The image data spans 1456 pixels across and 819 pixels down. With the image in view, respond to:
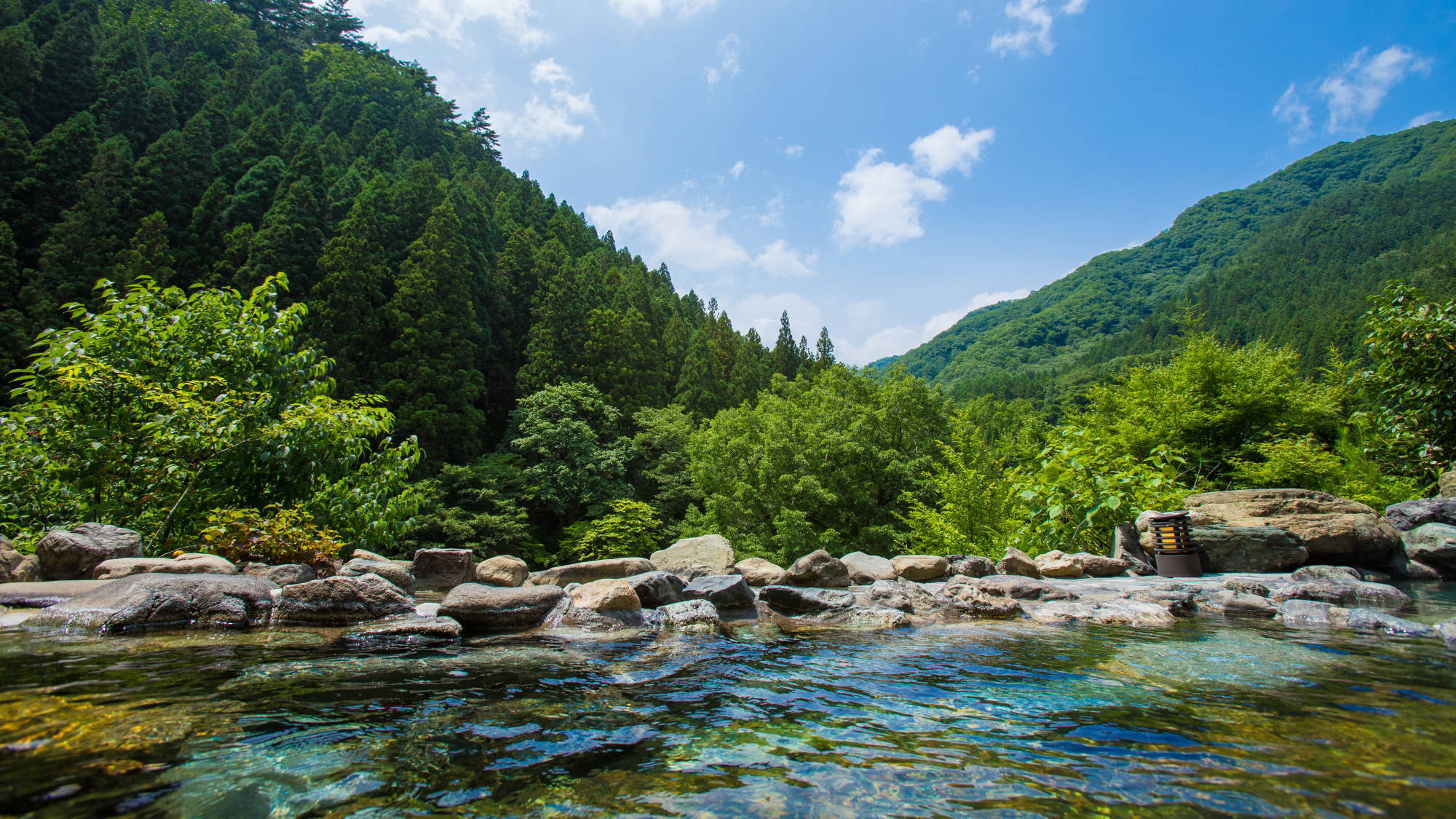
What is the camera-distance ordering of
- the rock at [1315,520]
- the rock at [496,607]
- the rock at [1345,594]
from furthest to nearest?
the rock at [1315,520]
the rock at [1345,594]
the rock at [496,607]

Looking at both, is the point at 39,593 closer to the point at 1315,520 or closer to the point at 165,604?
the point at 165,604

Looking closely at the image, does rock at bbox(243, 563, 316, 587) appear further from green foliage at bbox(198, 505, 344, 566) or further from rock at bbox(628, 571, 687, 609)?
rock at bbox(628, 571, 687, 609)

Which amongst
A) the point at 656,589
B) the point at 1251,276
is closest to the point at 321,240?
the point at 656,589

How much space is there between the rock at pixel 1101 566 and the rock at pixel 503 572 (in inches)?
339

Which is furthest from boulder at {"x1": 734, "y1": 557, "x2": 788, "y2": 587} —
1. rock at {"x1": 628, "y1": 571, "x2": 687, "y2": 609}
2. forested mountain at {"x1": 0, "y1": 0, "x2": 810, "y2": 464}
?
forested mountain at {"x1": 0, "y1": 0, "x2": 810, "y2": 464}

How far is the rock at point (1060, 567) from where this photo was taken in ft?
29.8

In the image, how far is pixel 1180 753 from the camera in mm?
2588

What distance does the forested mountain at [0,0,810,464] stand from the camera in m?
28.7

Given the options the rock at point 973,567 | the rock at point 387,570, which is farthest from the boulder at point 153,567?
the rock at point 973,567

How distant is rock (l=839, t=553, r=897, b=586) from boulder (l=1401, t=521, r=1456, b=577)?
7590mm

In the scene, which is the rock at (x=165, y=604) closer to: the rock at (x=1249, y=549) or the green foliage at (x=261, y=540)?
the green foliage at (x=261, y=540)

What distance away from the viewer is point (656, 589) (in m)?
7.53

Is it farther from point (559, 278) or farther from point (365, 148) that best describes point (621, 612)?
point (365, 148)

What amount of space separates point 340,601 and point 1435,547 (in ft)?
47.1
